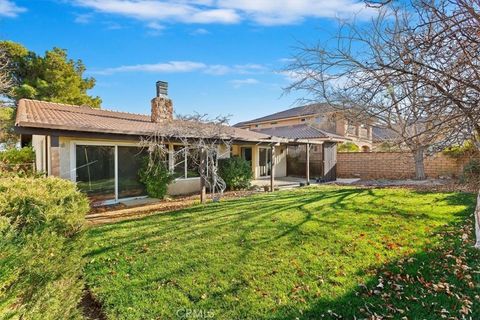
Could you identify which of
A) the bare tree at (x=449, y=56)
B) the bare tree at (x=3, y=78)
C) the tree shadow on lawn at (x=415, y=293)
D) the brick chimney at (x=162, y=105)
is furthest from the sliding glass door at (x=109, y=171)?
the bare tree at (x=449, y=56)

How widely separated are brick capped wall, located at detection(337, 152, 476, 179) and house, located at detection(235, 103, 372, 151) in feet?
5.97

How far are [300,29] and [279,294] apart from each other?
8.02m

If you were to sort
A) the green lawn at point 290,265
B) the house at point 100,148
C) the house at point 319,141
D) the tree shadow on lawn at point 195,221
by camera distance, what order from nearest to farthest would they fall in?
1. the green lawn at point 290,265
2. the tree shadow on lawn at point 195,221
3. the house at point 100,148
4. the house at point 319,141

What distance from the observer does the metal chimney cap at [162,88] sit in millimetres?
13259

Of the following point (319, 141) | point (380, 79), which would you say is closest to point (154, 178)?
point (380, 79)

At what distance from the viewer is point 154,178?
11289 mm

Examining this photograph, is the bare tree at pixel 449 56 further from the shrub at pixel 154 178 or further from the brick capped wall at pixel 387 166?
the brick capped wall at pixel 387 166

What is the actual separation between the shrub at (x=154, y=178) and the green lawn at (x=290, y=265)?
3.66 meters

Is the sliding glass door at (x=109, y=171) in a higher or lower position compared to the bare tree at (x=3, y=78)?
lower

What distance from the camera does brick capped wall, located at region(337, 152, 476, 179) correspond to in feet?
53.9

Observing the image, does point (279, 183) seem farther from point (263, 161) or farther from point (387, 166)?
point (387, 166)

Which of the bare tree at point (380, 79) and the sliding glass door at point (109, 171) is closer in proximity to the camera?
the bare tree at point (380, 79)

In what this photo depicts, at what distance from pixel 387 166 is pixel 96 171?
688 inches

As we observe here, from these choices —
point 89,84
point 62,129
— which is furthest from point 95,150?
point 89,84
